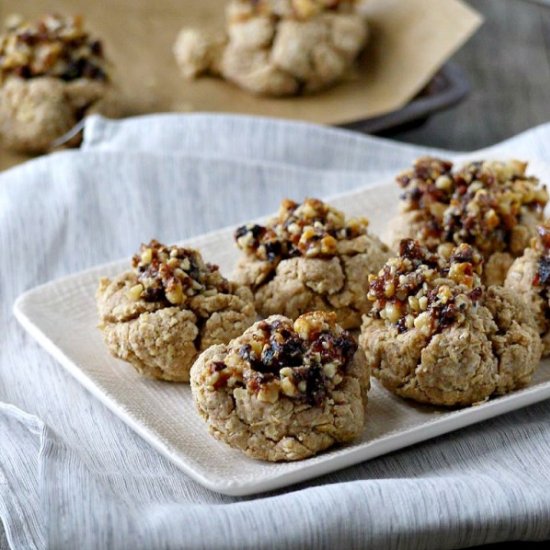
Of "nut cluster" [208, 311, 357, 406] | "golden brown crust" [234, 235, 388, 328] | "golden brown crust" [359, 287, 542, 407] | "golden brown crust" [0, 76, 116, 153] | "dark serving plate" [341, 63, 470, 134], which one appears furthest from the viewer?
"dark serving plate" [341, 63, 470, 134]

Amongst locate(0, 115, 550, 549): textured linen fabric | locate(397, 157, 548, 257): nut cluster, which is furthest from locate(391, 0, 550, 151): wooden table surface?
locate(397, 157, 548, 257): nut cluster

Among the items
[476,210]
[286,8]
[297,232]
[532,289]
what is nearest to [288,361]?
[297,232]

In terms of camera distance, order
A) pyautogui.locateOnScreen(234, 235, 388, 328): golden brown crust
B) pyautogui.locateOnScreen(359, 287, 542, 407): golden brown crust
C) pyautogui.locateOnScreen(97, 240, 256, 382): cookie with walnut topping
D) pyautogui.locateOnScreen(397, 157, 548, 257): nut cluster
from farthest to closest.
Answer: pyautogui.locateOnScreen(397, 157, 548, 257): nut cluster < pyautogui.locateOnScreen(234, 235, 388, 328): golden brown crust < pyautogui.locateOnScreen(97, 240, 256, 382): cookie with walnut topping < pyautogui.locateOnScreen(359, 287, 542, 407): golden brown crust

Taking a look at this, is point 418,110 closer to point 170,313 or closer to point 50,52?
point 50,52

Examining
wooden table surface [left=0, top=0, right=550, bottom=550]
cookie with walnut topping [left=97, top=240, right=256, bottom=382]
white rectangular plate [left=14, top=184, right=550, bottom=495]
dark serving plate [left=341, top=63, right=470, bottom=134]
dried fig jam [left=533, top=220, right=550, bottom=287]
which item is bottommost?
wooden table surface [left=0, top=0, right=550, bottom=550]

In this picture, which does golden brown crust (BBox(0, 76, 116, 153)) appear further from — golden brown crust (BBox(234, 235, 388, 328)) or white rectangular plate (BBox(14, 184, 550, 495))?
golden brown crust (BBox(234, 235, 388, 328))

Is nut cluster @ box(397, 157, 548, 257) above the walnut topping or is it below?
Result: above

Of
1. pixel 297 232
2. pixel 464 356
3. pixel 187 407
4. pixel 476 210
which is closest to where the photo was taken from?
pixel 464 356

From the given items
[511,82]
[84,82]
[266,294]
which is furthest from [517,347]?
[511,82]
